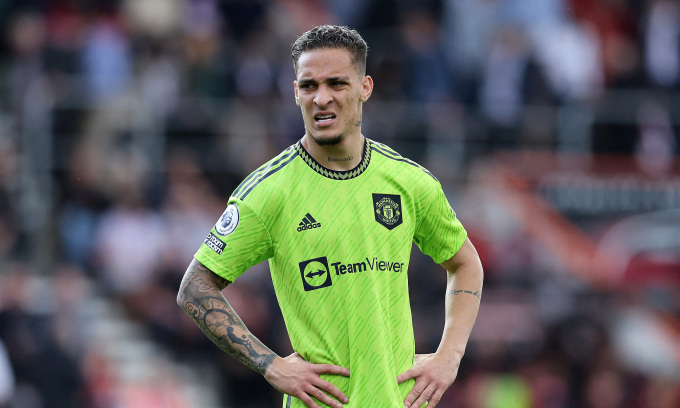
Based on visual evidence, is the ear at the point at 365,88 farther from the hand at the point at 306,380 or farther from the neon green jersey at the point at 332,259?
the hand at the point at 306,380

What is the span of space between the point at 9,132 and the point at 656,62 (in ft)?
27.8

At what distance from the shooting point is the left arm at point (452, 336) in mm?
4422

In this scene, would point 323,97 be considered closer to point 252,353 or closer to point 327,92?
point 327,92

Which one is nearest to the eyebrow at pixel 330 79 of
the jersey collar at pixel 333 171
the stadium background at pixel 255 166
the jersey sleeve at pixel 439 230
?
the jersey collar at pixel 333 171

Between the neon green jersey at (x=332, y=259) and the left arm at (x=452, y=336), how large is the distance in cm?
6

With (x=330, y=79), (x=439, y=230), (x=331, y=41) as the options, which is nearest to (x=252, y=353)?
(x=439, y=230)

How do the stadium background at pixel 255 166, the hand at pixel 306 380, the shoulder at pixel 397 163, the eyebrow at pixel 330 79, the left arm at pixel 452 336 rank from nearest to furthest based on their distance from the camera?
the hand at pixel 306 380
the eyebrow at pixel 330 79
the left arm at pixel 452 336
the shoulder at pixel 397 163
the stadium background at pixel 255 166

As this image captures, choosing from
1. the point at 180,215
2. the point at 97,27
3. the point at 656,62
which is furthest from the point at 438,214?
the point at 656,62

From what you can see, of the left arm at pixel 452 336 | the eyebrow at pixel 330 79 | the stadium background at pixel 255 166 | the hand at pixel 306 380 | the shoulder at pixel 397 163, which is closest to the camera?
the hand at pixel 306 380

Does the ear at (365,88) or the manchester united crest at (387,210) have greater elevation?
the ear at (365,88)

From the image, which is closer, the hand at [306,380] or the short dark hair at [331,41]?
the hand at [306,380]

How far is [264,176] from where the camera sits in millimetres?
4387

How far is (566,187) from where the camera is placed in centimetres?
1267

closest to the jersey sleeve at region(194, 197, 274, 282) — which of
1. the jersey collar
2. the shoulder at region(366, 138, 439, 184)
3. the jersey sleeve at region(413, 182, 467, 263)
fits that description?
the jersey collar
